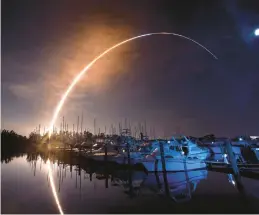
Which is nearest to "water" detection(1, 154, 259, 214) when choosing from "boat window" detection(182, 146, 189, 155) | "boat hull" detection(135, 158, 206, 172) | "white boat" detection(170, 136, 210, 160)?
"boat hull" detection(135, 158, 206, 172)

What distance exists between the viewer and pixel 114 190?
1733cm

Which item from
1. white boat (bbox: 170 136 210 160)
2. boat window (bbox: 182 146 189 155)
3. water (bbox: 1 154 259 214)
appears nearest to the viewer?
water (bbox: 1 154 259 214)

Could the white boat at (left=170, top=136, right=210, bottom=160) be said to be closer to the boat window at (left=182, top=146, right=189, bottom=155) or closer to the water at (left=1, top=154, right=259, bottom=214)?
the boat window at (left=182, top=146, right=189, bottom=155)

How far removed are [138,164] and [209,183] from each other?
11012 millimetres

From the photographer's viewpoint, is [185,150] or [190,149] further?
[185,150]

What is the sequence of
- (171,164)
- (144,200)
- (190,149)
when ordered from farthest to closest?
1. (190,149)
2. (171,164)
3. (144,200)

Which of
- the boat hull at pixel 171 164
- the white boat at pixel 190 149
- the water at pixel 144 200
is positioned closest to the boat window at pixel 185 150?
the white boat at pixel 190 149

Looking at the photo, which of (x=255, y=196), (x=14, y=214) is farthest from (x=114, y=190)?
(x=255, y=196)

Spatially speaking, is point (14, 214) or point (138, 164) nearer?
point (14, 214)

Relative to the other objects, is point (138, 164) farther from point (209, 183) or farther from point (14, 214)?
point (14, 214)

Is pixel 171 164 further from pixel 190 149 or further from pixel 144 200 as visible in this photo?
pixel 144 200

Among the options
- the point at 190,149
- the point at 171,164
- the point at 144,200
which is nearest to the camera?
the point at 144,200

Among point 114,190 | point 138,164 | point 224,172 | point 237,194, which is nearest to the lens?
point 237,194

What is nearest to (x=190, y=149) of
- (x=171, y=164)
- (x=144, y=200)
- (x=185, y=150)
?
(x=185, y=150)
